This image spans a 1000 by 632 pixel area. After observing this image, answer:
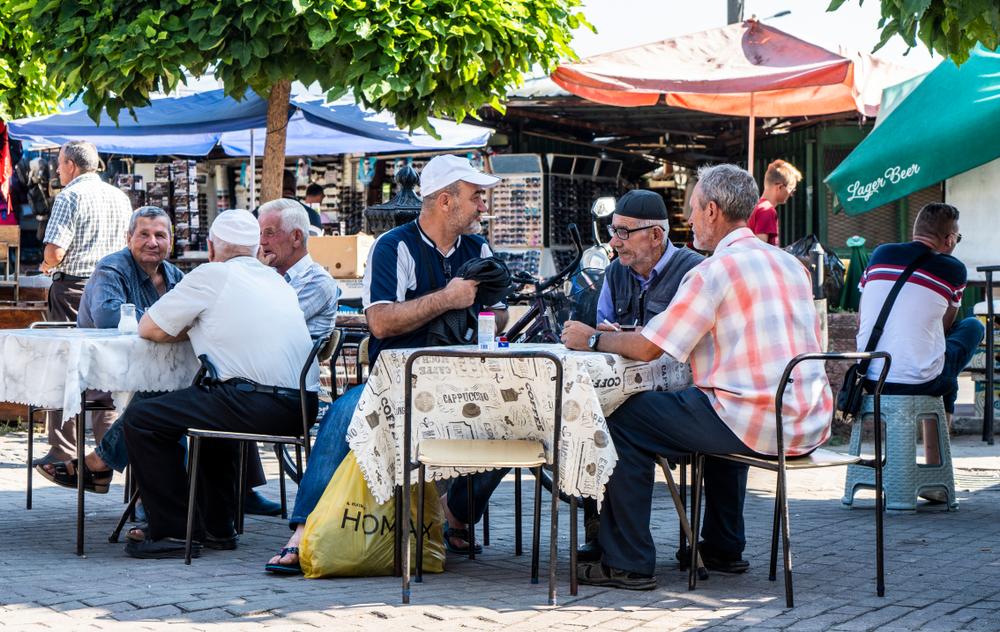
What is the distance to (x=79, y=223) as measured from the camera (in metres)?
7.52

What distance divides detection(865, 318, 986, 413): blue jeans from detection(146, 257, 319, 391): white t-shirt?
10.7 ft

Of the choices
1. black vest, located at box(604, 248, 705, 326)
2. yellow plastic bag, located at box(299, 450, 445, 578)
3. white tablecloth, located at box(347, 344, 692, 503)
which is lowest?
yellow plastic bag, located at box(299, 450, 445, 578)

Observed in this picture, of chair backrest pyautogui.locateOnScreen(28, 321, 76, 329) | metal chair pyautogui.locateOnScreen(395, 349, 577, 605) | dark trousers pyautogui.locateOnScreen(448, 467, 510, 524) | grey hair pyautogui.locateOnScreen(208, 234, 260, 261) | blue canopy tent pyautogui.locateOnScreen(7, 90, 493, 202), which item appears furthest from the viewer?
blue canopy tent pyautogui.locateOnScreen(7, 90, 493, 202)

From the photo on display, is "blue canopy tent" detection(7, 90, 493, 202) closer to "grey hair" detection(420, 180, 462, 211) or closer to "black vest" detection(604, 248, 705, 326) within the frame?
"grey hair" detection(420, 180, 462, 211)

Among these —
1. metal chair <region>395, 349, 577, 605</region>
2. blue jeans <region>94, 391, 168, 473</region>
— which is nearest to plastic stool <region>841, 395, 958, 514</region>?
metal chair <region>395, 349, 577, 605</region>

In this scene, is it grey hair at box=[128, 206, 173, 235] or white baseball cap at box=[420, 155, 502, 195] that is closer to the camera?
white baseball cap at box=[420, 155, 502, 195]

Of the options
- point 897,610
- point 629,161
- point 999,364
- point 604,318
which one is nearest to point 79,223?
point 604,318

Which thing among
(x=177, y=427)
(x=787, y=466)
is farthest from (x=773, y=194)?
(x=177, y=427)

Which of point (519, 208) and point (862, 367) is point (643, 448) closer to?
point (862, 367)

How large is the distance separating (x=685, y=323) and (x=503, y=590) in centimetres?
126

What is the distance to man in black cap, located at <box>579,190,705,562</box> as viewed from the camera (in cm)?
471

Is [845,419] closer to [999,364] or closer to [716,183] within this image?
[716,183]

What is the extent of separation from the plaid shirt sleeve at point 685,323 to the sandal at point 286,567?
1704 millimetres

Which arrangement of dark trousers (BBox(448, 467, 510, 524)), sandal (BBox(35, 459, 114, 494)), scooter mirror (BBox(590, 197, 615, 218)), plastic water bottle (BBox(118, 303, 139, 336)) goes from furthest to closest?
scooter mirror (BBox(590, 197, 615, 218)) → sandal (BBox(35, 459, 114, 494)) → plastic water bottle (BBox(118, 303, 139, 336)) → dark trousers (BBox(448, 467, 510, 524))
